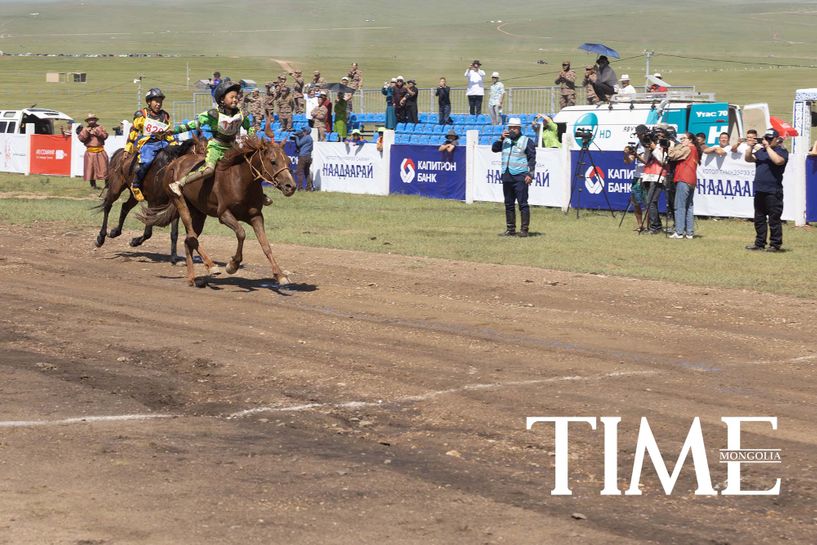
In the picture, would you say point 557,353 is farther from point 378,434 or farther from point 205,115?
point 205,115

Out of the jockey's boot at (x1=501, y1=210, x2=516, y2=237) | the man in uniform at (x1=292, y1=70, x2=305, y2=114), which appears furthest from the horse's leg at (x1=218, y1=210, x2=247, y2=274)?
the man in uniform at (x1=292, y1=70, x2=305, y2=114)

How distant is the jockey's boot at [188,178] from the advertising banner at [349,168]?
635 inches

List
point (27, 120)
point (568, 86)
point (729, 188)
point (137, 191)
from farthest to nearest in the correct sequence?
point (27, 120) → point (568, 86) → point (729, 188) → point (137, 191)

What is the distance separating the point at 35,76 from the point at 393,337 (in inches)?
3236

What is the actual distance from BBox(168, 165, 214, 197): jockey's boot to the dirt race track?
1.21 m

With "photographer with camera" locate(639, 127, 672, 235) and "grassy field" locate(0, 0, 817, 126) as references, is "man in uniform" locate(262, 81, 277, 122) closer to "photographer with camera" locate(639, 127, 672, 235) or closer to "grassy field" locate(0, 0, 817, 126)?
"grassy field" locate(0, 0, 817, 126)

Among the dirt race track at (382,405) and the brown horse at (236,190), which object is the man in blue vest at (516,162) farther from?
the brown horse at (236,190)

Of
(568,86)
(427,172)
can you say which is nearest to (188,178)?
(427,172)

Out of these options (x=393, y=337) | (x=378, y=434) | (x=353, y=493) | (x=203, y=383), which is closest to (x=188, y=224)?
(x=393, y=337)

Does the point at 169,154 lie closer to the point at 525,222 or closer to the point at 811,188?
the point at 525,222

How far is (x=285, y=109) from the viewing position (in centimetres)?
3894

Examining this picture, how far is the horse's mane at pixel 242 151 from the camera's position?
50.7 ft

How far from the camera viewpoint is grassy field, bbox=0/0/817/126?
81.8 meters

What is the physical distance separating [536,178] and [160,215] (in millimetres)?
13014
